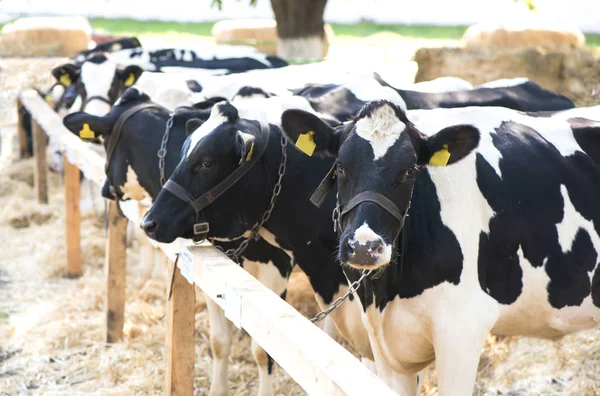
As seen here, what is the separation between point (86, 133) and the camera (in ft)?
16.8

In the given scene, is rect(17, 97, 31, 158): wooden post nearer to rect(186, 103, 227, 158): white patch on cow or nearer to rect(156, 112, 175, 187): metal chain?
rect(156, 112, 175, 187): metal chain

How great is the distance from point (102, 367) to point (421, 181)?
309cm

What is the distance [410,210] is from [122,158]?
2244 millimetres

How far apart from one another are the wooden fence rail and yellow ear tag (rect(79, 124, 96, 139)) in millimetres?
423

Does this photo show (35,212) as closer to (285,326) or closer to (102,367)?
(102,367)

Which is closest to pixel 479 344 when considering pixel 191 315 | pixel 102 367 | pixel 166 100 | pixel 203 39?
pixel 191 315

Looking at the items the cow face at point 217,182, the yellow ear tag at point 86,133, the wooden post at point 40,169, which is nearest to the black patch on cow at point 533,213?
the cow face at point 217,182

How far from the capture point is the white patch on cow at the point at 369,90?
505 cm

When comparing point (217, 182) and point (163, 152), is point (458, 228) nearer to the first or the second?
point (217, 182)

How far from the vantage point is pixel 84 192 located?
10.9 metres

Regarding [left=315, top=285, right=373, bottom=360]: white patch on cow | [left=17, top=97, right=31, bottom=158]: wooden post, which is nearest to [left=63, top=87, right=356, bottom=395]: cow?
[left=315, top=285, right=373, bottom=360]: white patch on cow

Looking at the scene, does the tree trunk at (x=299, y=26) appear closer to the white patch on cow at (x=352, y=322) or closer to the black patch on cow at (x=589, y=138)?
the white patch on cow at (x=352, y=322)

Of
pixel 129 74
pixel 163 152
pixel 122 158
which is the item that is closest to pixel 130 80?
pixel 129 74

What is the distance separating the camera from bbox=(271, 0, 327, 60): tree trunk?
570 inches
